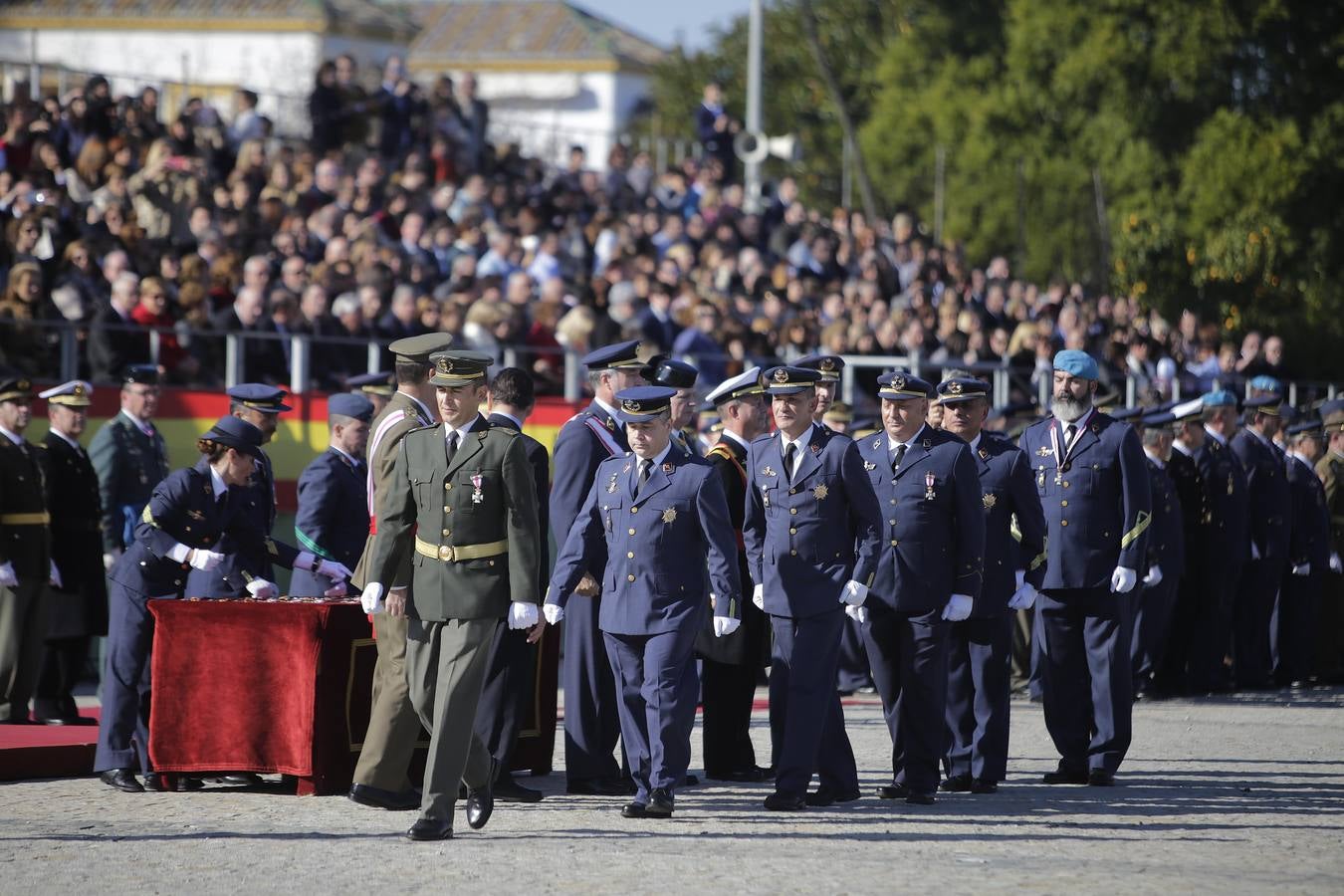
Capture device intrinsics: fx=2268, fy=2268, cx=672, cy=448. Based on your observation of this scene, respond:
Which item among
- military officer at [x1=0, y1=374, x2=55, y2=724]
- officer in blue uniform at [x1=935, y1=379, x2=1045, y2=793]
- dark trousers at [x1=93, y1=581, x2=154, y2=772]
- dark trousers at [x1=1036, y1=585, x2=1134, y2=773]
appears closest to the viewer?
dark trousers at [x1=93, y1=581, x2=154, y2=772]

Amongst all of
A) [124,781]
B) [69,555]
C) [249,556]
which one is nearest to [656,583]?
[249,556]

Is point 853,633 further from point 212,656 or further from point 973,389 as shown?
point 212,656

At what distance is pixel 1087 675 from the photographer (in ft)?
37.3

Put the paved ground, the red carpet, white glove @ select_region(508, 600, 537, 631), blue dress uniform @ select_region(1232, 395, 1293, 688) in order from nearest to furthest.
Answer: the paved ground, white glove @ select_region(508, 600, 537, 631), the red carpet, blue dress uniform @ select_region(1232, 395, 1293, 688)

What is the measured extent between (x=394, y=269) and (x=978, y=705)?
9.11m

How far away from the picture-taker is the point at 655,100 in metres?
73.2

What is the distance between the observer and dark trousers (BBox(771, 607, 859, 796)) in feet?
32.8

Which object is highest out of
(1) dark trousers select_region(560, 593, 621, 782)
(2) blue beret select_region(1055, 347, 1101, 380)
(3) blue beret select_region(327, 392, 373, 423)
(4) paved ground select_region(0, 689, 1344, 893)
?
(2) blue beret select_region(1055, 347, 1101, 380)

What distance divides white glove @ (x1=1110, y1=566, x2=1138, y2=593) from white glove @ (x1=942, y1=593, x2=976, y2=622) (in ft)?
3.76

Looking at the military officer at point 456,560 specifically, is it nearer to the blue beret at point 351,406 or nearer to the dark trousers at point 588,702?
the dark trousers at point 588,702

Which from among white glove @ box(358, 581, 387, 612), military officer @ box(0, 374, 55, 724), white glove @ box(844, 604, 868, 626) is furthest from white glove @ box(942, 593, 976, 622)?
military officer @ box(0, 374, 55, 724)

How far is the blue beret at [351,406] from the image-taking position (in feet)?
37.9

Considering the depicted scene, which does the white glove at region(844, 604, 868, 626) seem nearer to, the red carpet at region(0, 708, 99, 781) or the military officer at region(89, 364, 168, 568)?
the red carpet at region(0, 708, 99, 781)

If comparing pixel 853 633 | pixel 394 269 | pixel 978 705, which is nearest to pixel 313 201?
pixel 394 269
